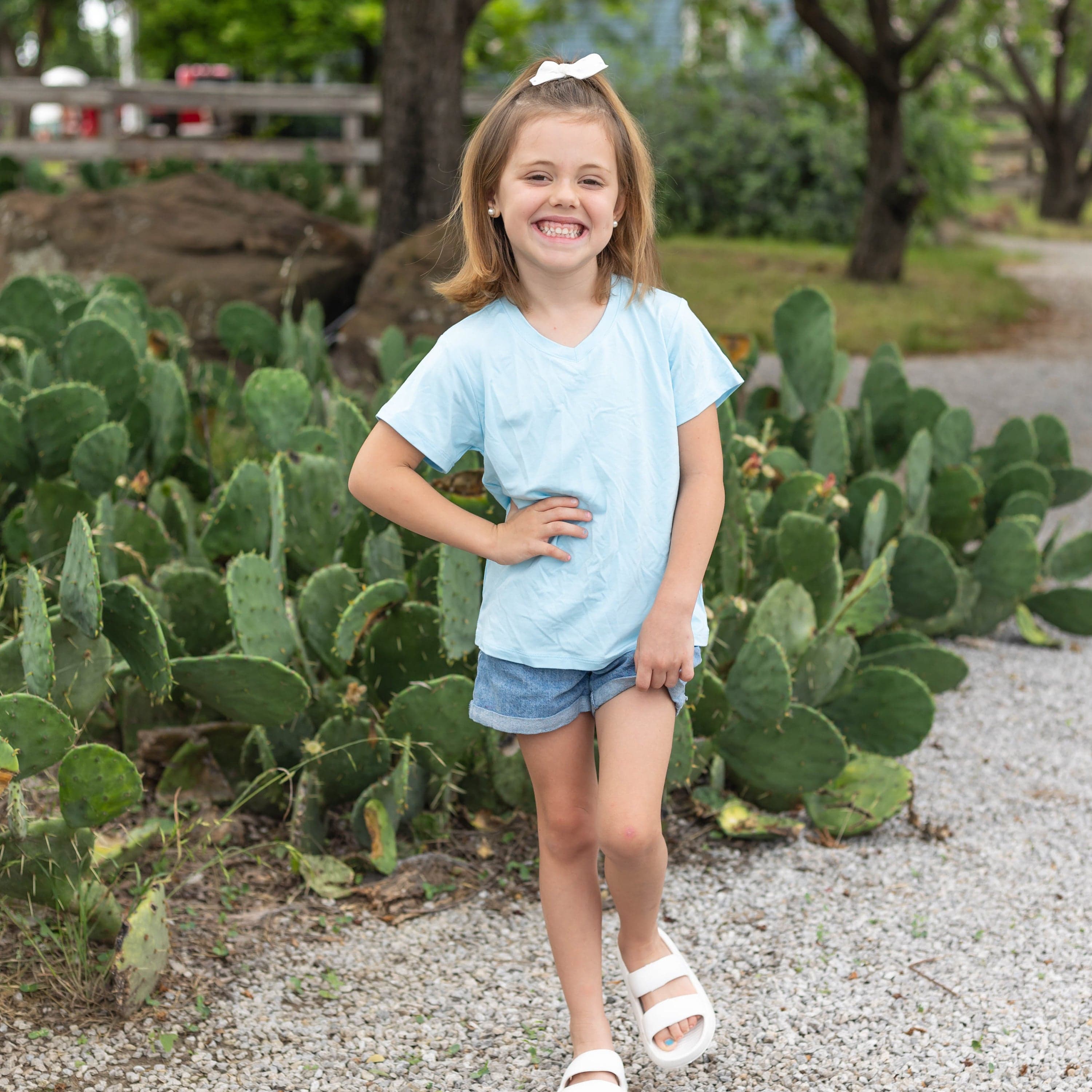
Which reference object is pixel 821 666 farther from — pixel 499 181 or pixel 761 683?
pixel 499 181

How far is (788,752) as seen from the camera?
241 centimetres

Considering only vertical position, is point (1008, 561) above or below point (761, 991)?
above

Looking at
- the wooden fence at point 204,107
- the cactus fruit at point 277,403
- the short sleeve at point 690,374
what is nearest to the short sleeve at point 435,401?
the short sleeve at point 690,374

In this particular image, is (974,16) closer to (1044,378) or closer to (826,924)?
(1044,378)

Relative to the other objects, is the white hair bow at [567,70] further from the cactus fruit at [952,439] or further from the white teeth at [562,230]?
the cactus fruit at [952,439]

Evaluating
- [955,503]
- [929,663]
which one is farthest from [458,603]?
[955,503]

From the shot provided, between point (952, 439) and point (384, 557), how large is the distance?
1.88 meters

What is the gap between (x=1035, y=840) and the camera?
251 centimetres

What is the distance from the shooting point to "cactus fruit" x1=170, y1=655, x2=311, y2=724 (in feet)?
6.93

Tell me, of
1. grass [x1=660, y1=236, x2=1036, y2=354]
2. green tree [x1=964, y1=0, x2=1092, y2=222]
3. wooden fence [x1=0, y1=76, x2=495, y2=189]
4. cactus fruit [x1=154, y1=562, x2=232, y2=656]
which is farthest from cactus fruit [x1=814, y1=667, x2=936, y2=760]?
green tree [x1=964, y1=0, x2=1092, y2=222]

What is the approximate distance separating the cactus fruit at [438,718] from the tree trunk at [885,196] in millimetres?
8949

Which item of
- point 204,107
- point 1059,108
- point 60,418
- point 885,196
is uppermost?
point 1059,108

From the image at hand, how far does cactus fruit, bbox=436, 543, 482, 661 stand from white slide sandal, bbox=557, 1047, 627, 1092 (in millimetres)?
796

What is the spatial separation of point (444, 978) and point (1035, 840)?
122cm
